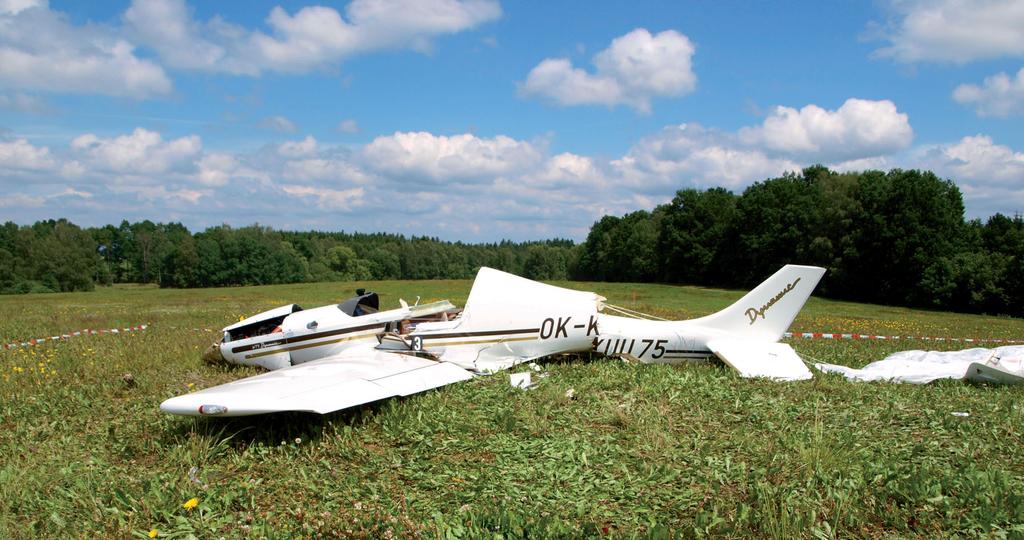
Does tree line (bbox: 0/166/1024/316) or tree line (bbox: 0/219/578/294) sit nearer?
tree line (bbox: 0/166/1024/316)

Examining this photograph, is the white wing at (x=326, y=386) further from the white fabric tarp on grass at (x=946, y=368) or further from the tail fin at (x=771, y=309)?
the white fabric tarp on grass at (x=946, y=368)

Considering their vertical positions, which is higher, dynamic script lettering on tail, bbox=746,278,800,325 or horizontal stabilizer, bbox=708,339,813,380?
dynamic script lettering on tail, bbox=746,278,800,325

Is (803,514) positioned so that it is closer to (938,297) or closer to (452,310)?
(452,310)

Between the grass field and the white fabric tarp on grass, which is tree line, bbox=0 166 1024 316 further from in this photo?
the grass field

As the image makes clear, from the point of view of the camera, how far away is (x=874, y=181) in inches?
2005

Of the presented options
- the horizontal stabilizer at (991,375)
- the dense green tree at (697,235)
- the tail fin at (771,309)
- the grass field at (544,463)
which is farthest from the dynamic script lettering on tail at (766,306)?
the dense green tree at (697,235)

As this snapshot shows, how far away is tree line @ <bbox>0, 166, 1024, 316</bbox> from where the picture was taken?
45.1 metres

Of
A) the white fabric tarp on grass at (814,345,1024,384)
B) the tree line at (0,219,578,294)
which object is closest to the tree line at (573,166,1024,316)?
the tree line at (0,219,578,294)

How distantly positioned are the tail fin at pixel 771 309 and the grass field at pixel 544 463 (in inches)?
48.3

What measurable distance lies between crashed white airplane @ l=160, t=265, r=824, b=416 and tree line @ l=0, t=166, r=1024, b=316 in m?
38.7

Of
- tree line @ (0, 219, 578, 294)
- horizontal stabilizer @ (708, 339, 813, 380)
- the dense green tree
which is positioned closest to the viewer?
horizontal stabilizer @ (708, 339, 813, 380)

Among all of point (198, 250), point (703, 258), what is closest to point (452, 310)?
point (703, 258)

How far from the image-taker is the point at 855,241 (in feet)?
165

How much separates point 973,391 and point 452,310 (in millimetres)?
7378
